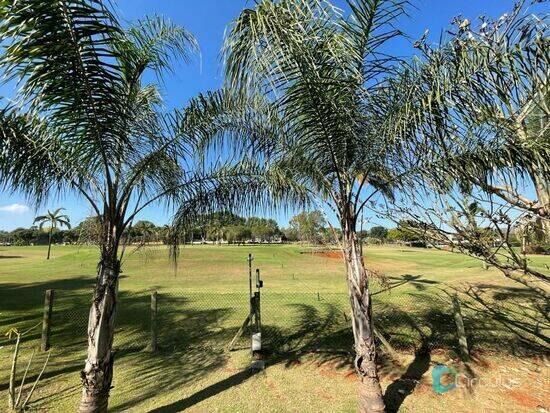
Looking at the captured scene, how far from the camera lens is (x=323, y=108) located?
4.68 meters

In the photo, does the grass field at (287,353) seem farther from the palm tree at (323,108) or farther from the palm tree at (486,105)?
the palm tree at (486,105)

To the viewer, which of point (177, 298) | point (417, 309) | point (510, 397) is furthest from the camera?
point (177, 298)

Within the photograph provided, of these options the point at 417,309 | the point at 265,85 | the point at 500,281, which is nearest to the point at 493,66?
the point at 265,85

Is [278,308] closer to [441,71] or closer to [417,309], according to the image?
[417,309]

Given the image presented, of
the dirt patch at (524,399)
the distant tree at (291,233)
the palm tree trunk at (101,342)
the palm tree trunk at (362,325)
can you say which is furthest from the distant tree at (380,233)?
the palm tree trunk at (101,342)

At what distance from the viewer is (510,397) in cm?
598

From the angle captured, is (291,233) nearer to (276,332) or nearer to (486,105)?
(276,332)

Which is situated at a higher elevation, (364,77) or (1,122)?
(364,77)

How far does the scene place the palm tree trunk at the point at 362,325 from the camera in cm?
521

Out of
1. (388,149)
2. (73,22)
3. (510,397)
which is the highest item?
(73,22)

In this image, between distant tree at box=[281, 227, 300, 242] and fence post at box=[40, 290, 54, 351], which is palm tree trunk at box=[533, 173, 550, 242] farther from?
distant tree at box=[281, 227, 300, 242]

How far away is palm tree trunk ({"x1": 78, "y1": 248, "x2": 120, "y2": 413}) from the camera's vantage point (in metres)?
4.70

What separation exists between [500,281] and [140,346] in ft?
54.0

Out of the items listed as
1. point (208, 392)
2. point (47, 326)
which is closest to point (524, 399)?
point (208, 392)
